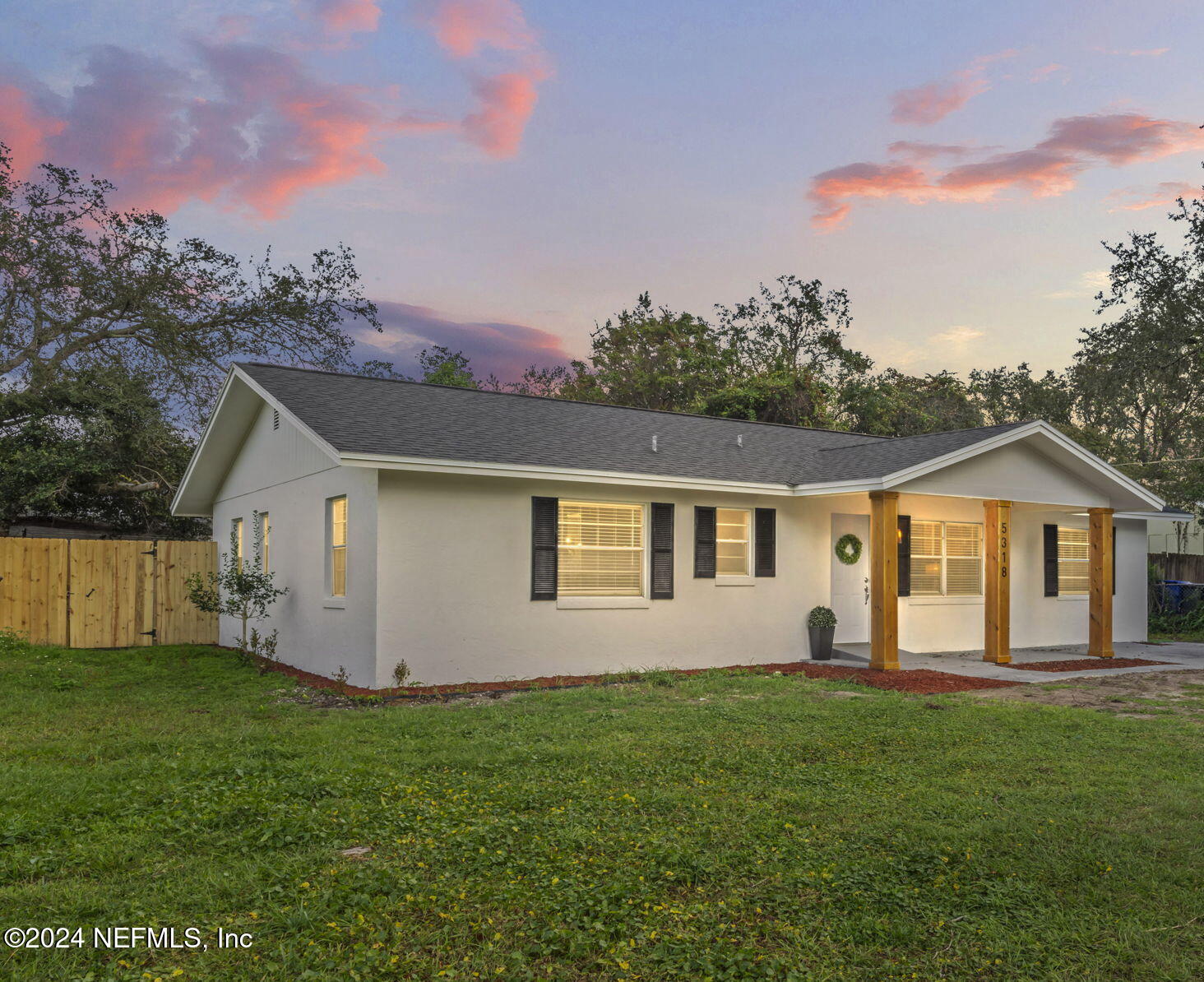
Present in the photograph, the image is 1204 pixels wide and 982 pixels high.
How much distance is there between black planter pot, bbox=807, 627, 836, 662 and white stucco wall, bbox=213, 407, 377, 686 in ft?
22.8

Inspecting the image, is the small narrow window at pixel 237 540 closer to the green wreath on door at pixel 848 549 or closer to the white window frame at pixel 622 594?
the white window frame at pixel 622 594

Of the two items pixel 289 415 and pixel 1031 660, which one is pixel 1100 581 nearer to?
pixel 1031 660

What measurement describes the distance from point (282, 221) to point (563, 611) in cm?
1375

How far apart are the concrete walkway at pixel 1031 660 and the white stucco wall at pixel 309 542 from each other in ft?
23.3

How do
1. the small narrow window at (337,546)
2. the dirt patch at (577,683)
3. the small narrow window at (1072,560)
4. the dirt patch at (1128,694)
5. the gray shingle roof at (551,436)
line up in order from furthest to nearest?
the small narrow window at (1072,560) < the small narrow window at (337,546) < the gray shingle roof at (551,436) < the dirt patch at (577,683) < the dirt patch at (1128,694)

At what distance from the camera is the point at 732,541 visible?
1341 centimetres

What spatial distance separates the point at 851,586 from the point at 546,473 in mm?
6454

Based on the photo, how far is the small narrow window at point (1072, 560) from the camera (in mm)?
17094

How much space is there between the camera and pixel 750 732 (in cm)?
761

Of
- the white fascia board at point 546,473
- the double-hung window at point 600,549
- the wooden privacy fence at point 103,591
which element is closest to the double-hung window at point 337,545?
the white fascia board at point 546,473

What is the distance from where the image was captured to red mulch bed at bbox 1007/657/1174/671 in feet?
43.7

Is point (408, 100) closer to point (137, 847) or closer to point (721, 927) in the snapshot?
point (137, 847)

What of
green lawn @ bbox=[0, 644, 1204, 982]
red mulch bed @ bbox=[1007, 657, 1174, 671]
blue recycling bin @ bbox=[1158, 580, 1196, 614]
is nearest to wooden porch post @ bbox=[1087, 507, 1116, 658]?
red mulch bed @ bbox=[1007, 657, 1174, 671]

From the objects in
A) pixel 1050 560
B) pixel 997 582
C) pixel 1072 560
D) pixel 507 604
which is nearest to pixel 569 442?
pixel 507 604
